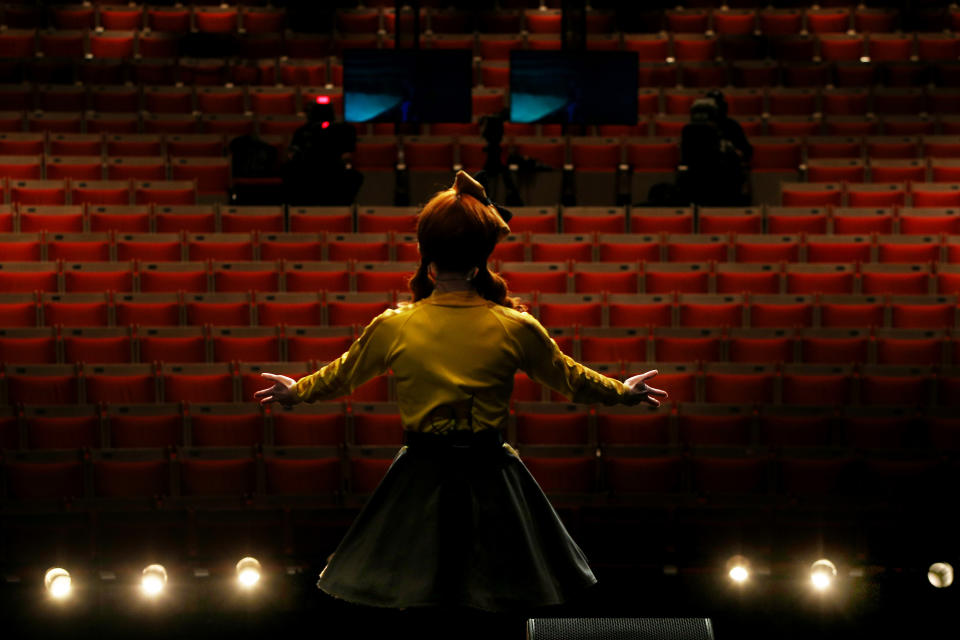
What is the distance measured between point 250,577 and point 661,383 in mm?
2282

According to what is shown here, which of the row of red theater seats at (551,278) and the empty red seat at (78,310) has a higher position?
the row of red theater seats at (551,278)

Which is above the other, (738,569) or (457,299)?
(457,299)

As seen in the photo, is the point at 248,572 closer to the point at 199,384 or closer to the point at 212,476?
the point at 212,476

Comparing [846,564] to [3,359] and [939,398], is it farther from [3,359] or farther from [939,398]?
[3,359]

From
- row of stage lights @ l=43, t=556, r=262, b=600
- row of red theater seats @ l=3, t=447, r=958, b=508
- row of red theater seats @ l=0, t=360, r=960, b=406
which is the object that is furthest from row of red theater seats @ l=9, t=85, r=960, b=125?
row of stage lights @ l=43, t=556, r=262, b=600

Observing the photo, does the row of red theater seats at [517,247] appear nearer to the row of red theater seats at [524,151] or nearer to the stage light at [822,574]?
the row of red theater seats at [524,151]

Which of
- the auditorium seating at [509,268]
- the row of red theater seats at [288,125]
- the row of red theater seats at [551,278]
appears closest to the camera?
the auditorium seating at [509,268]

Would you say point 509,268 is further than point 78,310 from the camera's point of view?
Yes

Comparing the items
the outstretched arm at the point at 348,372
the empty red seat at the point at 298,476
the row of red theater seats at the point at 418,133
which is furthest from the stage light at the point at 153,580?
the row of red theater seats at the point at 418,133

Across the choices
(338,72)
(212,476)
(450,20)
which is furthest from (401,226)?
(450,20)

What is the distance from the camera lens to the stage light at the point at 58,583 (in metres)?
4.30

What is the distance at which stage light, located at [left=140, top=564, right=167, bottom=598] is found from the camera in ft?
14.2

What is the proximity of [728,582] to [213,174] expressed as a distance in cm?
497

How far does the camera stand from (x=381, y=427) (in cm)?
547
